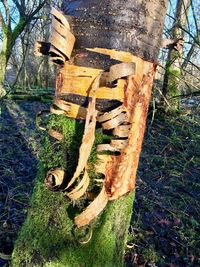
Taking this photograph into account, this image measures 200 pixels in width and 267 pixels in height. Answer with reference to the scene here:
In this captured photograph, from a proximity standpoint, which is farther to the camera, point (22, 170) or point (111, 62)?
point (22, 170)

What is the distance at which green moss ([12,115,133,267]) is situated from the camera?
140 centimetres

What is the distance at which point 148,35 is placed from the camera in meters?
1.40

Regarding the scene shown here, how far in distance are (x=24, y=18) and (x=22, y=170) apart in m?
2.02

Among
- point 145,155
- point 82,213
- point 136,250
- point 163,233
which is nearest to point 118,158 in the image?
point 82,213

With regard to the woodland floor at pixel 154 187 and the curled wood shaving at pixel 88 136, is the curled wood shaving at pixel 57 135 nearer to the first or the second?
the curled wood shaving at pixel 88 136

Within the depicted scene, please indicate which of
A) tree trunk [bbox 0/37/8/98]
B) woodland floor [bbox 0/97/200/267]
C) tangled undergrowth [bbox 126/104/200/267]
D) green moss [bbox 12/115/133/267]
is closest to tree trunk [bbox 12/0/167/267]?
green moss [bbox 12/115/133/267]

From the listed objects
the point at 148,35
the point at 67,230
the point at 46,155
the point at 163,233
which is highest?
the point at 148,35

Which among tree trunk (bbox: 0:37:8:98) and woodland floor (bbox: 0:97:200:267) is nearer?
woodland floor (bbox: 0:97:200:267)

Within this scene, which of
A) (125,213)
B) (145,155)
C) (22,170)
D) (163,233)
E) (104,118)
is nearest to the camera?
(104,118)

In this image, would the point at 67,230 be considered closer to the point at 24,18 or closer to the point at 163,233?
the point at 163,233

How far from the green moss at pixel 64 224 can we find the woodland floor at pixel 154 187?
79cm

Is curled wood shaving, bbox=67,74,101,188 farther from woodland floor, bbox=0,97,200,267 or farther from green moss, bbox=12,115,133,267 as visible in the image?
woodland floor, bbox=0,97,200,267

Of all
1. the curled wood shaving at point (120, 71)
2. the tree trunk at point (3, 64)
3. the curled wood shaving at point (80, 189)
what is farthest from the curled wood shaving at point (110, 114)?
the tree trunk at point (3, 64)

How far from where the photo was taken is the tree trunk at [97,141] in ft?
4.35
